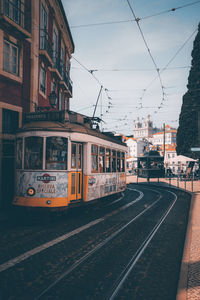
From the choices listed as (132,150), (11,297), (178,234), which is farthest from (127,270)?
(132,150)

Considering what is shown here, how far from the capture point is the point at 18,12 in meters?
12.9

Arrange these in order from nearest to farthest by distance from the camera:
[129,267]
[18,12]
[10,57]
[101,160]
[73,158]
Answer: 1. [129,267]
2. [73,158]
3. [101,160]
4. [10,57]
5. [18,12]

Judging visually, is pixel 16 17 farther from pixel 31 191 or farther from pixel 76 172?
pixel 31 191

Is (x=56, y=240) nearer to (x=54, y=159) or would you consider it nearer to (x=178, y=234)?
(x=54, y=159)

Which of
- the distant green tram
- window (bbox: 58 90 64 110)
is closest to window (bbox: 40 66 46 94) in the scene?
window (bbox: 58 90 64 110)

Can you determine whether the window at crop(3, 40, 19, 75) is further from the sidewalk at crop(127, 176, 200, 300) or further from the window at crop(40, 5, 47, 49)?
the sidewalk at crop(127, 176, 200, 300)

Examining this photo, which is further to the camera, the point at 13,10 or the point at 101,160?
the point at 13,10

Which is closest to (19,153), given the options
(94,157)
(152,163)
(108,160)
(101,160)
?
(94,157)

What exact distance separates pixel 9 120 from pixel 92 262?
8816mm

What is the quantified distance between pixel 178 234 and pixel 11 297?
5.08 m

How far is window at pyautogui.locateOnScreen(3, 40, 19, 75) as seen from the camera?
1186cm

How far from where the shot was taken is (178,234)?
7.44 meters

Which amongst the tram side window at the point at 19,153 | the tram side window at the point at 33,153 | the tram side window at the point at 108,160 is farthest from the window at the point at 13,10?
the tram side window at the point at 108,160

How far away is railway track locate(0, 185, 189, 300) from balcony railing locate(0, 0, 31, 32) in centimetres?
1015
